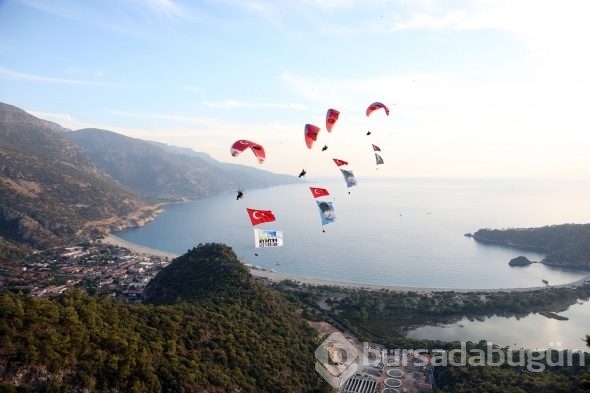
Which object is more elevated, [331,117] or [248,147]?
[331,117]

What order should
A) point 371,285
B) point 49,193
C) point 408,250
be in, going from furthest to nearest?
point 49,193 → point 408,250 → point 371,285

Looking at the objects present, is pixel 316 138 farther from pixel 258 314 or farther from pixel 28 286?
pixel 28 286

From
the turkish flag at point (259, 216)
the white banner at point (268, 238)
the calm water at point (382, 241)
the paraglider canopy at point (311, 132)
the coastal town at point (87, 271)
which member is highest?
the paraglider canopy at point (311, 132)

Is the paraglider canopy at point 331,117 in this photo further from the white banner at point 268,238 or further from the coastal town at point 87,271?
the coastal town at point 87,271

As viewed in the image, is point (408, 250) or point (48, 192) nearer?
point (408, 250)

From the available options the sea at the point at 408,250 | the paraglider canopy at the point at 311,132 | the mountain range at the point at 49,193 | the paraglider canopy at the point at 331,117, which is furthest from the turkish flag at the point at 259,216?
the mountain range at the point at 49,193

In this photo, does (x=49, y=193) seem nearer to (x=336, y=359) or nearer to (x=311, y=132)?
(x=336, y=359)

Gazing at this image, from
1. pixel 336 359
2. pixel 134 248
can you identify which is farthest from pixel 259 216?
pixel 134 248

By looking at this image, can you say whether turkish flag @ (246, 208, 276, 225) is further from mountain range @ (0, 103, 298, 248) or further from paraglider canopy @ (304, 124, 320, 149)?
mountain range @ (0, 103, 298, 248)
